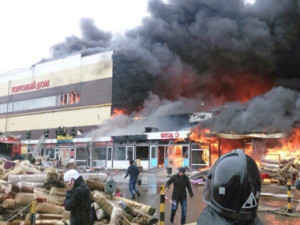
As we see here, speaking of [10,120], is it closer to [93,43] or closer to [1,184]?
[93,43]

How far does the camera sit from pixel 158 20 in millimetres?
Answer: 32844

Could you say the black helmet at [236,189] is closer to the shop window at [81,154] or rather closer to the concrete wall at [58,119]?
the shop window at [81,154]

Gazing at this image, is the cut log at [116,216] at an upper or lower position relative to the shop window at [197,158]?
lower

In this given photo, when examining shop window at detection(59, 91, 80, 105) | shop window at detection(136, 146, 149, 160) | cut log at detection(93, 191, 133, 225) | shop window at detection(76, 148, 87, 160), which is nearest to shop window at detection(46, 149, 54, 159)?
shop window at detection(76, 148, 87, 160)

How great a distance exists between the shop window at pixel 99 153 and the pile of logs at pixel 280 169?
57.1ft

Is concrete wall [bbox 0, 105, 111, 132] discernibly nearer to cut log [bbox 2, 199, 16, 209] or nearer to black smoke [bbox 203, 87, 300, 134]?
black smoke [bbox 203, 87, 300, 134]

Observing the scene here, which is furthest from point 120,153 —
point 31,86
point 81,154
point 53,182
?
point 53,182

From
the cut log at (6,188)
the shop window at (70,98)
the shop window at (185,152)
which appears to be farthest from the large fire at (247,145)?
the shop window at (70,98)

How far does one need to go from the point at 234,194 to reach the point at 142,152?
1114 inches

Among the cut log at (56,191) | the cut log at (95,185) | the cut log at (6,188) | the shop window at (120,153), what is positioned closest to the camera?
the cut log at (6,188)

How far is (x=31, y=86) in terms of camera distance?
45562 millimetres

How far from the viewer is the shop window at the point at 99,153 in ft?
108

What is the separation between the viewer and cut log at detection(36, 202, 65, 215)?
708 centimetres

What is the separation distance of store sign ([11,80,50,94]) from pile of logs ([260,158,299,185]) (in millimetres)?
31721
